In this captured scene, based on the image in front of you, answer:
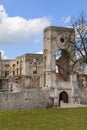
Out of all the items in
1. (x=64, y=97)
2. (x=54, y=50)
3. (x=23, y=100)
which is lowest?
(x=23, y=100)

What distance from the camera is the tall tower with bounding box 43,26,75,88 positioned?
47.4 meters

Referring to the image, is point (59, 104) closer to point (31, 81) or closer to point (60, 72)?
point (60, 72)

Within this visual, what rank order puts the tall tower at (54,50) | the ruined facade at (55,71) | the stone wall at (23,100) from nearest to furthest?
the stone wall at (23,100) → the ruined facade at (55,71) → the tall tower at (54,50)

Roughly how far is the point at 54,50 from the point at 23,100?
1013 centimetres

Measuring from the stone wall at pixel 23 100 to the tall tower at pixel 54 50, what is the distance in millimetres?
3916

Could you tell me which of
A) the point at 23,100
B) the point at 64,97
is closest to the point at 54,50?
the point at 64,97

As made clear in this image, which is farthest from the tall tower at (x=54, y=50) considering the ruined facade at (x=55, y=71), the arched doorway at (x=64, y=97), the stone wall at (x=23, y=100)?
the stone wall at (x=23, y=100)

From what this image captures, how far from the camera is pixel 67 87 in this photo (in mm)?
47281

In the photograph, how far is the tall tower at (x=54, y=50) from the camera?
47.4 meters

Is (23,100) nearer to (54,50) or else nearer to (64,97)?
(64,97)

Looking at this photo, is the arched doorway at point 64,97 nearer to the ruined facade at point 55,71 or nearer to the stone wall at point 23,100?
the ruined facade at point 55,71

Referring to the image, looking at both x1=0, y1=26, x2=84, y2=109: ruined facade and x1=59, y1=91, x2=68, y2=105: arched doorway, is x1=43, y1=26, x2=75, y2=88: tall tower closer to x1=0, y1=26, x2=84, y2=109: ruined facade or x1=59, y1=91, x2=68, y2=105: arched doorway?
x1=0, y1=26, x2=84, y2=109: ruined facade

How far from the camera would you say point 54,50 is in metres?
48.2

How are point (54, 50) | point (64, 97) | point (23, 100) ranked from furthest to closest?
point (54, 50) < point (64, 97) < point (23, 100)
